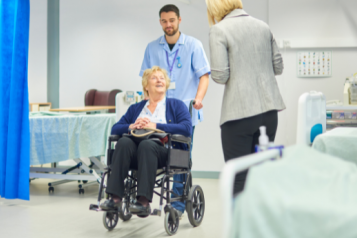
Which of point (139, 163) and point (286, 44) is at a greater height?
point (286, 44)

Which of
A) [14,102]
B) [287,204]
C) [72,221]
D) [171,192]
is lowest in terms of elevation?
[72,221]

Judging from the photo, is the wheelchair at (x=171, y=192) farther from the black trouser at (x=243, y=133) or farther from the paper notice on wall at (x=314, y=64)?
the paper notice on wall at (x=314, y=64)

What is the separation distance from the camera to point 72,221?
326 cm

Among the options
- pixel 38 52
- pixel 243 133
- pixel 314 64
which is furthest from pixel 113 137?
pixel 38 52

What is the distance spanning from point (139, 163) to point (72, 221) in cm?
94

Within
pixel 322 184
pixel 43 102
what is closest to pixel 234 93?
pixel 322 184

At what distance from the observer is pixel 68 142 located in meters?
4.16

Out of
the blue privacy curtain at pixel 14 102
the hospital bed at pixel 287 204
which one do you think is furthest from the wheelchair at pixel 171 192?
the hospital bed at pixel 287 204

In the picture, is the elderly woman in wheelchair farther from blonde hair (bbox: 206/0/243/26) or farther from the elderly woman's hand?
blonde hair (bbox: 206/0/243/26)

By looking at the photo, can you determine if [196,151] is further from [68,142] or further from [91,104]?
[68,142]

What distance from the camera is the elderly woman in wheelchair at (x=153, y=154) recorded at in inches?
106

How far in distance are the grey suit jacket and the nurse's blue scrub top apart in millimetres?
A: 1197

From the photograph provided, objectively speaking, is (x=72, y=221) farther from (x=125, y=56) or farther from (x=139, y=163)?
(x=125, y=56)

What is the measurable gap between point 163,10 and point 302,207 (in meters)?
2.62
